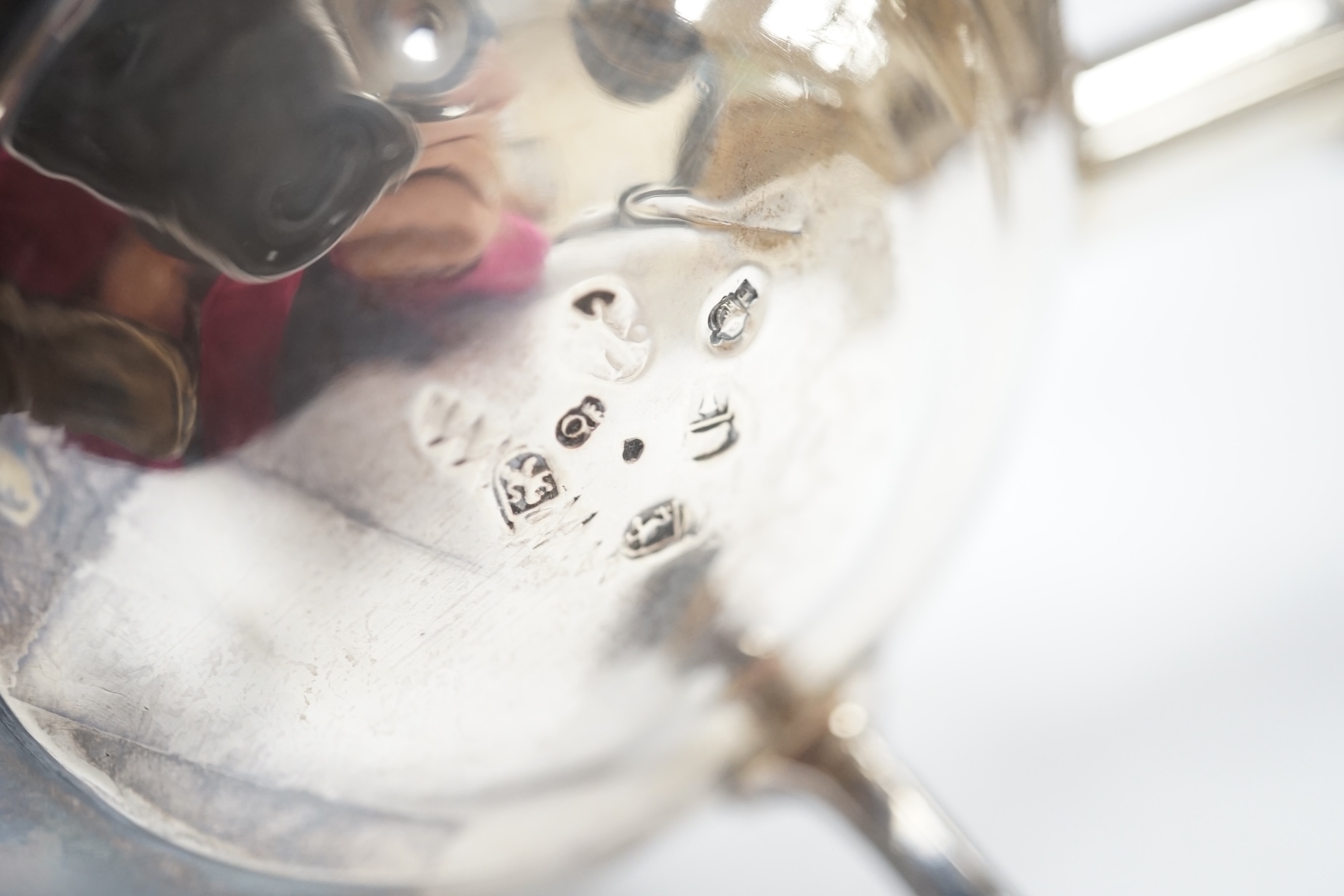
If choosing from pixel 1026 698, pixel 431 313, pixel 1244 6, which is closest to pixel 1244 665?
pixel 1026 698

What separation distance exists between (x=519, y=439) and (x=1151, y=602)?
0.90ft

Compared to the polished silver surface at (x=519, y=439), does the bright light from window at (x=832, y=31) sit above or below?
above

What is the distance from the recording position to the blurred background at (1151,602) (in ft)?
0.95

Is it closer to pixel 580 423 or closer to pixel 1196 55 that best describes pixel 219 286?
pixel 580 423

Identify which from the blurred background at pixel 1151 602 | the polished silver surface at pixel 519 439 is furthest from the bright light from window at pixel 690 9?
the blurred background at pixel 1151 602

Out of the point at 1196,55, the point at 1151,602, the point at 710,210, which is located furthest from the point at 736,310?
the point at 1151,602

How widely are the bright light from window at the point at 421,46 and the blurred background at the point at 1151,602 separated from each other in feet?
A: 0.46

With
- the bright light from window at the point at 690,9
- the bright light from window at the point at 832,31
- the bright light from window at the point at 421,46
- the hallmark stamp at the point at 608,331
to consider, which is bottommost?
the hallmark stamp at the point at 608,331

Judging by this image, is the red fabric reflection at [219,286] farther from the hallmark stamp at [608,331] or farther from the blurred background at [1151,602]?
the blurred background at [1151,602]

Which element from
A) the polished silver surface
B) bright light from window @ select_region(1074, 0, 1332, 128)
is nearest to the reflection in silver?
the polished silver surface

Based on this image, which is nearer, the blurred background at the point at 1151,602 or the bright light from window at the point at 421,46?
the bright light from window at the point at 421,46

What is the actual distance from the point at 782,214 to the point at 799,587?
0.07 m

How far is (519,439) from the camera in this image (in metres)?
0.15

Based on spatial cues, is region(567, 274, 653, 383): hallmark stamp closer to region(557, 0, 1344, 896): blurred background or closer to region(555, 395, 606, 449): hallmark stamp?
region(555, 395, 606, 449): hallmark stamp
